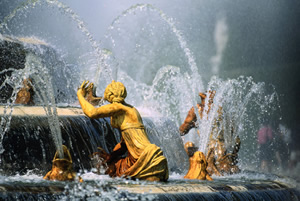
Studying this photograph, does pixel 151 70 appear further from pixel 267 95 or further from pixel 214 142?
pixel 214 142

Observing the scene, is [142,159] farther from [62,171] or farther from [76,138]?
[76,138]

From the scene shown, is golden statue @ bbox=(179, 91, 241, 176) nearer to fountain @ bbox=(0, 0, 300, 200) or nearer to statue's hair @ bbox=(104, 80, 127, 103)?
fountain @ bbox=(0, 0, 300, 200)

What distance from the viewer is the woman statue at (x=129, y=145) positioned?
5.12m

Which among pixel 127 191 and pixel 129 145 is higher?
pixel 129 145

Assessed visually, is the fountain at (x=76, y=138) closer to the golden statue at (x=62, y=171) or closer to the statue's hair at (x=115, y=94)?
the golden statue at (x=62, y=171)

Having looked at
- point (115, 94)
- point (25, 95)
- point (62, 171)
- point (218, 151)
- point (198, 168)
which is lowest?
point (62, 171)

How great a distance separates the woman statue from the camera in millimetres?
5125

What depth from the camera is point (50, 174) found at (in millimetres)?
4875

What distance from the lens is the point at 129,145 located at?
537cm

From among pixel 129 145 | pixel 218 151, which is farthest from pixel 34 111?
pixel 218 151

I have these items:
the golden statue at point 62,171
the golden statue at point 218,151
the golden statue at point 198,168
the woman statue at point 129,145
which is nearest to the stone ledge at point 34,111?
the woman statue at point 129,145

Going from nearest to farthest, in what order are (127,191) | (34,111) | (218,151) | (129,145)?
(127,191), (129,145), (34,111), (218,151)

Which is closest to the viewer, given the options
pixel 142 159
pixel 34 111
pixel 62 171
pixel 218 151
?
pixel 62 171

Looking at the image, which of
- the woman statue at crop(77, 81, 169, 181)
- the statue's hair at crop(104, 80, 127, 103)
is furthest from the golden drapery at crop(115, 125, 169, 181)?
the statue's hair at crop(104, 80, 127, 103)
